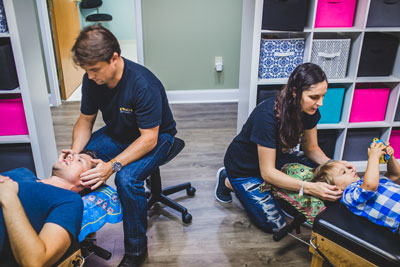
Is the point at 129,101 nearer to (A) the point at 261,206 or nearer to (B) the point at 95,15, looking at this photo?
(A) the point at 261,206

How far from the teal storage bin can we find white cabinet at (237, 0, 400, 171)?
0.04 metres

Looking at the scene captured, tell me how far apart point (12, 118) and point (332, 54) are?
2152 millimetres

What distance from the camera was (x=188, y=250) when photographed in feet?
6.13

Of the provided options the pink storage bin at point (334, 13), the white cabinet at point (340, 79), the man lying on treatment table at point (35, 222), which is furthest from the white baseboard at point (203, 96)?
the man lying on treatment table at point (35, 222)

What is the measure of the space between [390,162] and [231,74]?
8.41 ft

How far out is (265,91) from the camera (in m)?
2.38

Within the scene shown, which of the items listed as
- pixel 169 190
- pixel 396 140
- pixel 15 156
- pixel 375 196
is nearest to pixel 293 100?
pixel 375 196

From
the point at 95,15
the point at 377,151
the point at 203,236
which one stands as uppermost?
the point at 95,15

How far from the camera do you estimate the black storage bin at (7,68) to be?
2051 mm

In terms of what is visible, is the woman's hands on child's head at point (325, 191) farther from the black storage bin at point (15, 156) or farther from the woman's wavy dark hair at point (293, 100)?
the black storage bin at point (15, 156)

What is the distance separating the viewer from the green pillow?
1.75 m

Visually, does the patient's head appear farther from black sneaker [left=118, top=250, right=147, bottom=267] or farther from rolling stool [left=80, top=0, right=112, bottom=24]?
rolling stool [left=80, top=0, right=112, bottom=24]

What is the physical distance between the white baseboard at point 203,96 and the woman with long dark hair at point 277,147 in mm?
2029

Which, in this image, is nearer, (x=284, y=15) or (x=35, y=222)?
(x=35, y=222)
